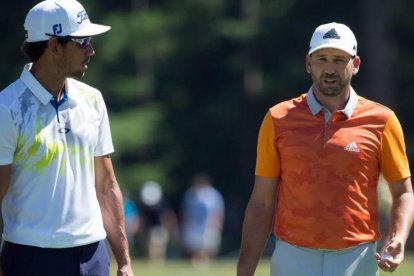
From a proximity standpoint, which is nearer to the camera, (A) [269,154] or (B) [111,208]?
(B) [111,208]

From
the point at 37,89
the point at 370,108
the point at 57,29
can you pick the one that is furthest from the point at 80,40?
the point at 370,108

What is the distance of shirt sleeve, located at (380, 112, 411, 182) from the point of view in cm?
735

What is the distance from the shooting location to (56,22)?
7.00 meters

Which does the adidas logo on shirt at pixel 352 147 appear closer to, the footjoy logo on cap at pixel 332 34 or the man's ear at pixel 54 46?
the footjoy logo on cap at pixel 332 34

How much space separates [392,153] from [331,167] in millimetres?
337

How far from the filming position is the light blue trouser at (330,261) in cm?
732

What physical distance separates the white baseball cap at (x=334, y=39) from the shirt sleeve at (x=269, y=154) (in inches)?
17.7


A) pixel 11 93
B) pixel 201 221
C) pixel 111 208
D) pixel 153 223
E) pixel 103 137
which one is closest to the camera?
pixel 11 93

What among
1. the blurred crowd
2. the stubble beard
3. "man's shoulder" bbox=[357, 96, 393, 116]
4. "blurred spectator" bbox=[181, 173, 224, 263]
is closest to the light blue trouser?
"man's shoulder" bbox=[357, 96, 393, 116]

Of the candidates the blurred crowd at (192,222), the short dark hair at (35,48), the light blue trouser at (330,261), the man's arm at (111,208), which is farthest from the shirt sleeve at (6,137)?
the blurred crowd at (192,222)

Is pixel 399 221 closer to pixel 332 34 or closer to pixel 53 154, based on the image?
pixel 332 34

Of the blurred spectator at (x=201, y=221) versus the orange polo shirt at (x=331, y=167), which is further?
the blurred spectator at (x=201, y=221)

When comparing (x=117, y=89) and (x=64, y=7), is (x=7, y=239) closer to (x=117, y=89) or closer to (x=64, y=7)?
(x=64, y=7)

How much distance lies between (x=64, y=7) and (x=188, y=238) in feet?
77.1
